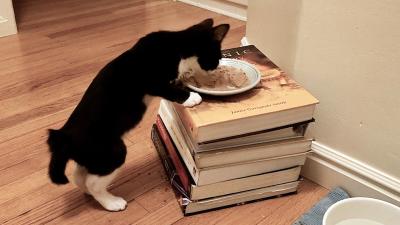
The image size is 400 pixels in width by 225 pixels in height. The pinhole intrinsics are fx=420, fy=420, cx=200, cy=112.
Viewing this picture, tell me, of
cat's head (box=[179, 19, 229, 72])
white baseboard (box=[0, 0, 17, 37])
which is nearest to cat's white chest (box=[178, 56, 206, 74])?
cat's head (box=[179, 19, 229, 72])

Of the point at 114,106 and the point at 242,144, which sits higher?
the point at 114,106

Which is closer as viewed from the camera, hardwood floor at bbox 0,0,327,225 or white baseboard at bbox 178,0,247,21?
hardwood floor at bbox 0,0,327,225

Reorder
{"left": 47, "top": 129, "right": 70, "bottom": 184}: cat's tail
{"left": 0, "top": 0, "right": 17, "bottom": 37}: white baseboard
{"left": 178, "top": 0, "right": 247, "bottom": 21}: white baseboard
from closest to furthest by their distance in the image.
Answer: {"left": 47, "top": 129, "right": 70, "bottom": 184}: cat's tail, {"left": 0, "top": 0, "right": 17, "bottom": 37}: white baseboard, {"left": 178, "top": 0, "right": 247, "bottom": 21}: white baseboard

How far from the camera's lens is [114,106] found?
897 millimetres

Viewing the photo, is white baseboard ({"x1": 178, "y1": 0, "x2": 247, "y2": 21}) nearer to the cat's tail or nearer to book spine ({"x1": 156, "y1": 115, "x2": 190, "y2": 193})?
book spine ({"x1": 156, "y1": 115, "x2": 190, "y2": 193})

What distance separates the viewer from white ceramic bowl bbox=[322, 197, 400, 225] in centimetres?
93

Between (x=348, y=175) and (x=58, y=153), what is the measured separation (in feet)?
2.31

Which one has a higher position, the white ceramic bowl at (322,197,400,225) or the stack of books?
the stack of books

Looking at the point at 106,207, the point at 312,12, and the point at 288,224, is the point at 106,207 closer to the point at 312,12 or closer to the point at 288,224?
the point at 288,224

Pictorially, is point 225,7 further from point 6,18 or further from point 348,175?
point 348,175

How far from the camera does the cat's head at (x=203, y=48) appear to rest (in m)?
1.01

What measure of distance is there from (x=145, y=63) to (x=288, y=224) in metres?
0.51

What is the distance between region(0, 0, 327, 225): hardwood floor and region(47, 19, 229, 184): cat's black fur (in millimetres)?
171

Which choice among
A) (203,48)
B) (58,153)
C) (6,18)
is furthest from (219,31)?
(6,18)
